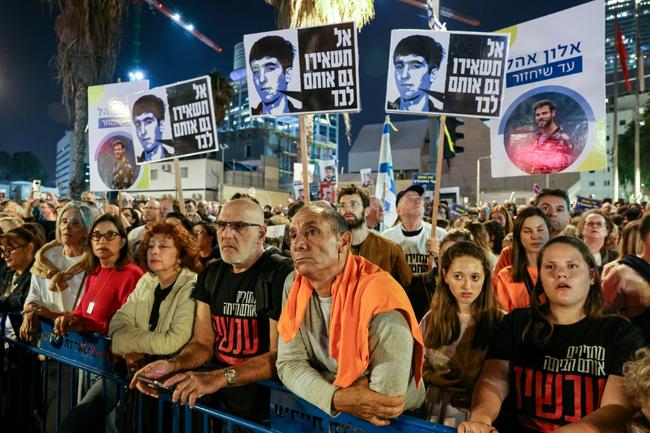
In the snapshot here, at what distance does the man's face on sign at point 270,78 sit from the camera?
18.7 feet

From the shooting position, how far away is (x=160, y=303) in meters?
3.53

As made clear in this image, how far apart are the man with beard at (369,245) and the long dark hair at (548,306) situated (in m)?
2.03

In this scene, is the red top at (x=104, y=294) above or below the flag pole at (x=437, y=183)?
below

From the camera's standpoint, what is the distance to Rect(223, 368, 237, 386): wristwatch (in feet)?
8.48

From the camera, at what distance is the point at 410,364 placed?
223cm

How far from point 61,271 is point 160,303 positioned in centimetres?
152

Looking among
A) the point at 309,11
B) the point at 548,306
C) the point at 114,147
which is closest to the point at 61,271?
the point at 114,147

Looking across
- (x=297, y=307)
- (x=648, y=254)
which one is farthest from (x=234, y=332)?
(x=648, y=254)

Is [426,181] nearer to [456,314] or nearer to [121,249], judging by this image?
[121,249]

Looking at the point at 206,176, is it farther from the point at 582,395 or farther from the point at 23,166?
the point at 23,166

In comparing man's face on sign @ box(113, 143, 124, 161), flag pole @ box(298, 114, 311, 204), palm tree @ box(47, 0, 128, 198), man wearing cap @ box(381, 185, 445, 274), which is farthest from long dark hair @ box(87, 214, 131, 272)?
palm tree @ box(47, 0, 128, 198)

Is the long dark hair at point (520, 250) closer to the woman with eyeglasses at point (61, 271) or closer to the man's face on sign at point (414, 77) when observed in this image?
the man's face on sign at point (414, 77)

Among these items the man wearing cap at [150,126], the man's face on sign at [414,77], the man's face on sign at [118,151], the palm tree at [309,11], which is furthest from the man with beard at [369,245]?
the palm tree at [309,11]

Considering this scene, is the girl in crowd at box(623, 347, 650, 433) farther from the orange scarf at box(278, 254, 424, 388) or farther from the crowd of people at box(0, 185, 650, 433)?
the orange scarf at box(278, 254, 424, 388)
